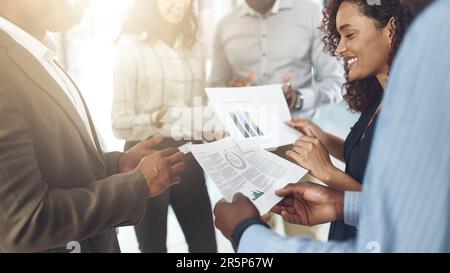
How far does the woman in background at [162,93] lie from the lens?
3.61 feet

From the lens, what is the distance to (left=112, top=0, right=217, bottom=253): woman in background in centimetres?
110

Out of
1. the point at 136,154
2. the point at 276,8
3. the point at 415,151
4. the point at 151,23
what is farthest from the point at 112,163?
the point at 415,151

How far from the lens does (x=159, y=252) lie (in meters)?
1.09

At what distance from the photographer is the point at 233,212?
0.93 m

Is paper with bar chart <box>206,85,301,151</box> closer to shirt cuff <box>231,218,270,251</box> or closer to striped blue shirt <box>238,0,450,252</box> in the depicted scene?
shirt cuff <box>231,218,270,251</box>

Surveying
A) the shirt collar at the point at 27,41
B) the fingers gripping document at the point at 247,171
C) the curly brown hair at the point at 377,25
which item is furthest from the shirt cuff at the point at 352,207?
the shirt collar at the point at 27,41

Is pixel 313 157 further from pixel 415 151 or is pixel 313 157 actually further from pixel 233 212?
pixel 415 151

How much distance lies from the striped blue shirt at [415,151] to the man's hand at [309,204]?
1.20ft

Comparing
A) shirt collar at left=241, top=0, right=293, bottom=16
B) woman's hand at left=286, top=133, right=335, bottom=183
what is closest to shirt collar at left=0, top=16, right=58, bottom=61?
shirt collar at left=241, top=0, right=293, bottom=16

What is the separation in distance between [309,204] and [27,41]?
810 mm

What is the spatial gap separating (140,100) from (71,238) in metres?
0.42

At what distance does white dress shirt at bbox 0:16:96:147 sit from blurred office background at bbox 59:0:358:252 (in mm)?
59
